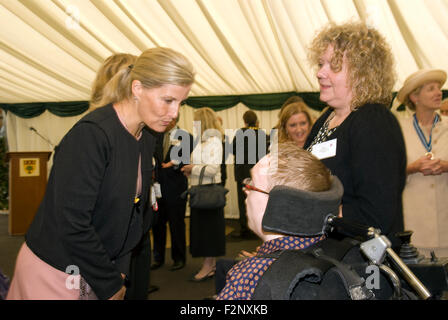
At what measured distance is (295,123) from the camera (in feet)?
9.78

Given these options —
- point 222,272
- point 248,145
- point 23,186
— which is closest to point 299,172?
point 222,272

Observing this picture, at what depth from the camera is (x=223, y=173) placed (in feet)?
→ 16.2

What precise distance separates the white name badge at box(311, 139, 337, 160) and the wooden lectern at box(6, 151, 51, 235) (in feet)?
19.7

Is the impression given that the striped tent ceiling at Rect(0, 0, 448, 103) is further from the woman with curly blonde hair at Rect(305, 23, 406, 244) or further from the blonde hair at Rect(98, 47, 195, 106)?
the blonde hair at Rect(98, 47, 195, 106)

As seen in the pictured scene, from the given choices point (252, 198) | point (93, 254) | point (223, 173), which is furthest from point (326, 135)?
point (223, 173)

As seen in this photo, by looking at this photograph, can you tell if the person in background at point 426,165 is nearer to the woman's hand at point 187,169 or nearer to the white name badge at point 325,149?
the white name badge at point 325,149

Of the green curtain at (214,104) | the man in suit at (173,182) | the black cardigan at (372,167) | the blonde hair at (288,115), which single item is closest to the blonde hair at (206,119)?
the man in suit at (173,182)

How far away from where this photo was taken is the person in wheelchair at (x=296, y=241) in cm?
81

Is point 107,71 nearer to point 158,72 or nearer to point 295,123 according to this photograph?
point 158,72

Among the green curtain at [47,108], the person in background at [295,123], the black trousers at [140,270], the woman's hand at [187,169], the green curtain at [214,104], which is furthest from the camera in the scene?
the green curtain at [47,108]

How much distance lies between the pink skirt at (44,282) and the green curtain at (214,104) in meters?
5.71

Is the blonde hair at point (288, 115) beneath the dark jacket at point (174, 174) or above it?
above
